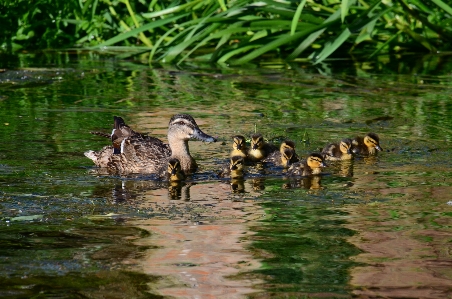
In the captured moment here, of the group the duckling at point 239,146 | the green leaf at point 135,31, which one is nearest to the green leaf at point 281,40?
the green leaf at point 135,31

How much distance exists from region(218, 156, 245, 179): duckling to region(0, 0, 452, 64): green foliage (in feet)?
13.3

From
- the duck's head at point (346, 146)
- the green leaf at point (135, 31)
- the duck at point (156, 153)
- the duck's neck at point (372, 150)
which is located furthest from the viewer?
the green leaf at point (135, 31)

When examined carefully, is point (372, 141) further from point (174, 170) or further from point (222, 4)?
point (222, 4)

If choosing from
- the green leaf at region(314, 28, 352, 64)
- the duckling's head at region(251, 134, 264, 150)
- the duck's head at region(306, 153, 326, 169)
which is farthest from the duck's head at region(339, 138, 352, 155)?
the green leaf at region(314, 28, 352, 64)

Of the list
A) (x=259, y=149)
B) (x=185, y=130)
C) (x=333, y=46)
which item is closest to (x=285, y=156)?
(x=259, y=149)

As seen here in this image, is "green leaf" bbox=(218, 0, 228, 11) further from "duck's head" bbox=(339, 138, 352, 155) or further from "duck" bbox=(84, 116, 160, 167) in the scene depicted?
"duck's head" bbox=(339, 138, 352, 155)

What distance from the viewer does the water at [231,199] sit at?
15.4 feet

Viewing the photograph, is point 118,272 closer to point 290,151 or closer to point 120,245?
point 120,245

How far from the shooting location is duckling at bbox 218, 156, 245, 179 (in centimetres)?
722

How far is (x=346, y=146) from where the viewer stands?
774 cm

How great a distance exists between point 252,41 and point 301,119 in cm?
347

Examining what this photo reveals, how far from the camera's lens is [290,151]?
754cm

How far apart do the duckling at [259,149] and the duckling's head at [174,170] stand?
80 centimetres

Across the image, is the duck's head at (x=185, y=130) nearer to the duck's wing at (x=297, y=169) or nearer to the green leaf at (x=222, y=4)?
the duck's wing at (x=297, y=169)
